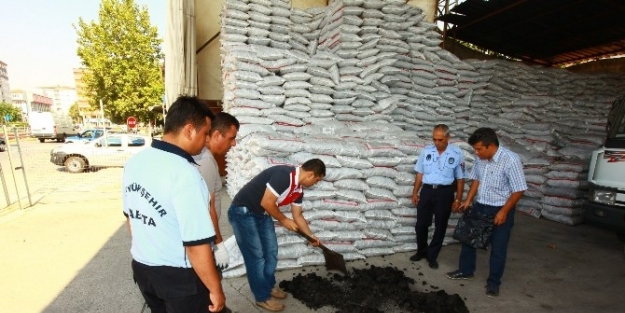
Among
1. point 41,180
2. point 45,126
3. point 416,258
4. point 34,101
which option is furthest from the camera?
point 34,101

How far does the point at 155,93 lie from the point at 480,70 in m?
20.7

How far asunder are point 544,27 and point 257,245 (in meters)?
10.8

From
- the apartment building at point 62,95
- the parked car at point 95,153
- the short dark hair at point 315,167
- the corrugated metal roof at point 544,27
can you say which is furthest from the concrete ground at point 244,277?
the apartment building at point 62,95

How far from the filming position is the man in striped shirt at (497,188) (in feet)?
10.0

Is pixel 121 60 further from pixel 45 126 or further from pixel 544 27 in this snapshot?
pixel 544 27

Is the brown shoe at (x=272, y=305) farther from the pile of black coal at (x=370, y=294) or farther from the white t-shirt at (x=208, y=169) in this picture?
the white t-shirt at (x=208, y=169)

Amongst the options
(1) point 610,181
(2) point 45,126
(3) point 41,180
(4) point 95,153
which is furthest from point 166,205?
(2) point 45,126

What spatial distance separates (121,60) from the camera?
20094 millimetres

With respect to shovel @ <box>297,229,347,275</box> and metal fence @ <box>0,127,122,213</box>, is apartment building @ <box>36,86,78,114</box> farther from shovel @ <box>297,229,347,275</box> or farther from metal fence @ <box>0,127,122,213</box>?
shovel @ <box>297,229,347,275</box>

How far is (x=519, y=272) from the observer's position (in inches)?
150

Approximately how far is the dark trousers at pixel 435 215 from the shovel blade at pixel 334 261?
124 cm

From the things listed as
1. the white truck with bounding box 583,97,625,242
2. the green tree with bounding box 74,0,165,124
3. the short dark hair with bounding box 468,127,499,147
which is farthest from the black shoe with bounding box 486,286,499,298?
the green tree with bounding box 74,0,165,124

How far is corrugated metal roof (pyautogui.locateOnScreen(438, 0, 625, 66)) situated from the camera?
7.69m

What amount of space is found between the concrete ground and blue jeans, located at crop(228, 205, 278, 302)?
29cm
